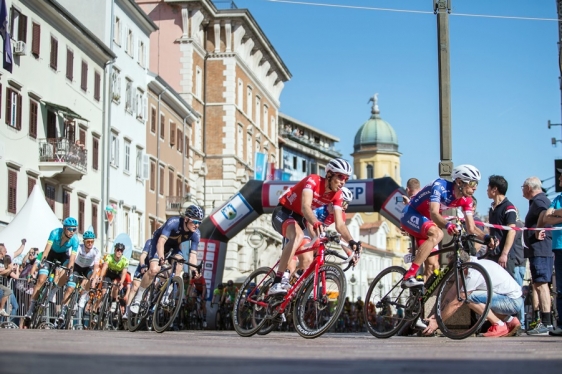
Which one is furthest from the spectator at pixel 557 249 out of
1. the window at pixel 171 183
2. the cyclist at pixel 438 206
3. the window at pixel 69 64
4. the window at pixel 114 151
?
the window at pixel 171 183

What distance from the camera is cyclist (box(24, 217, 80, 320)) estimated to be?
18.2 meters

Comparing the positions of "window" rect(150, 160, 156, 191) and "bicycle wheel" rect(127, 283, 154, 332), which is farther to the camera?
"window" rect(150, 160, 156, 191)

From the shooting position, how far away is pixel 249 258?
75.4 metres

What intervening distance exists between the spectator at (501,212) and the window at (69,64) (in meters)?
31.7

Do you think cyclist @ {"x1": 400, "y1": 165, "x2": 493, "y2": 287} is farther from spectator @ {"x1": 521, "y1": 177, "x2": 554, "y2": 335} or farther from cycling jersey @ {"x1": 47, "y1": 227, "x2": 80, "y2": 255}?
cycling jersey @ {"x1": 47, "y1": 227, "x2": 80, "y2": 255}

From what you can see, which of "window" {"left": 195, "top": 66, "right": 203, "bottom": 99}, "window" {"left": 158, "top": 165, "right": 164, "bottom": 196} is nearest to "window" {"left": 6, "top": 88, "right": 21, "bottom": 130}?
"window" {"left": 158, "top": 165, "right": 164, "bottom": 196}

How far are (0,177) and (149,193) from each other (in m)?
20.3

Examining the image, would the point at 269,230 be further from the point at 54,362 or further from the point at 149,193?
Answer: the point at 54,362

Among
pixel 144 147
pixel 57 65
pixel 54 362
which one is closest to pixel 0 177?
pixel 57 65

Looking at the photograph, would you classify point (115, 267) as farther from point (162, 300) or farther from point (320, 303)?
point (320, 303)

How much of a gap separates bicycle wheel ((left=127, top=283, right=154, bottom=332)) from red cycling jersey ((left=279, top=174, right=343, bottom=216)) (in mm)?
3278

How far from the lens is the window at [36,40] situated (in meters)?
40.4

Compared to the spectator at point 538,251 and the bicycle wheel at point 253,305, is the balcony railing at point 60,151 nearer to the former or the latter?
the spectator at point 538,251

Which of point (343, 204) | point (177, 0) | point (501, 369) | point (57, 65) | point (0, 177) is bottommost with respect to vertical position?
point (501, 369)
